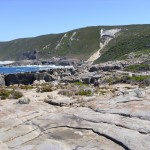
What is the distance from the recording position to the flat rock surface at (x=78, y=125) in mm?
16719

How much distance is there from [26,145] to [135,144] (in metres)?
5.14

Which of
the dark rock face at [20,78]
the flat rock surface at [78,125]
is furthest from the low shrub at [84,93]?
the dark rock face at [20,78]

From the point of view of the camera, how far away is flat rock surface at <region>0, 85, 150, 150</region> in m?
16.7

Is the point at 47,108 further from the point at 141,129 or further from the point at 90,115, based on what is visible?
the point at 141,129

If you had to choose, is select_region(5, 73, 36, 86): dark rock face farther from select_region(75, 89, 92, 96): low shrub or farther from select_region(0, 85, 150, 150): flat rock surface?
select_region(0, 85, 150, 150): flat rock surface

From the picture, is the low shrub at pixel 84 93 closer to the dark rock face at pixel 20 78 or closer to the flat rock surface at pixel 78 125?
the flat rock surface at pixel 78 125

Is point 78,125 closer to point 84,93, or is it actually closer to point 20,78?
point 84,93

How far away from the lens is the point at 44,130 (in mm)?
19125

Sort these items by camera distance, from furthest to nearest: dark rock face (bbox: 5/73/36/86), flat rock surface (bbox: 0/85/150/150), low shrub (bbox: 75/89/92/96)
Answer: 1. dark rock face (bbox: 5/73/36/86)
2. low shrub (bbox: 75/89/92/96)
3. flat rock surface (bbox: 0/85/150/150)

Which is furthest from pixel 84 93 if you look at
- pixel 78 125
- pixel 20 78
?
pixel 20 78

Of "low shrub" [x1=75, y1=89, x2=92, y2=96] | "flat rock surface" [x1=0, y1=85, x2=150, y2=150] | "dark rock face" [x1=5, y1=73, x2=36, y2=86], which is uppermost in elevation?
"low shrub" [x1=75, y1=89, x2=92, y2=96]

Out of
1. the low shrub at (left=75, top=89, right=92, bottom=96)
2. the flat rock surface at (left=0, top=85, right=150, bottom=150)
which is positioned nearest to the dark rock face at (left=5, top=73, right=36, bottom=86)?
the low shrub at (left=75, top=89, right=92, bottom=96)

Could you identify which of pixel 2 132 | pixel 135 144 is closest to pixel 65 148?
pixel 135 144

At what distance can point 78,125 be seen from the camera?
19.8 meters
